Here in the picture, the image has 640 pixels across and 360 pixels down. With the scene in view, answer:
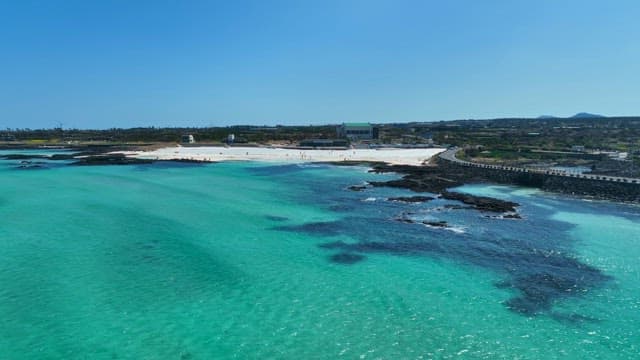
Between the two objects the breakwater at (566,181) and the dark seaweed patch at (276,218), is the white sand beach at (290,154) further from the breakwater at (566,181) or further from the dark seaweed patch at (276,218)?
the dark seaweed patch at (276,218)

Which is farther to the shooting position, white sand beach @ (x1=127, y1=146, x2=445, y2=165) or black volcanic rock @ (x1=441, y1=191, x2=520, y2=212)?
white sand beach @ (x1=127, y1=146, x2=445, y2=165)

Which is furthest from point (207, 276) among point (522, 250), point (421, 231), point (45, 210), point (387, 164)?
point (387, 164)

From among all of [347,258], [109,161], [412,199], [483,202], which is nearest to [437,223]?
[483,202]

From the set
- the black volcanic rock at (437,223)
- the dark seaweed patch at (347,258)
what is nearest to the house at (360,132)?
the black volcanic rock at (437,223)

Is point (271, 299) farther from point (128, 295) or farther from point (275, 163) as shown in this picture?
point (275, 163)

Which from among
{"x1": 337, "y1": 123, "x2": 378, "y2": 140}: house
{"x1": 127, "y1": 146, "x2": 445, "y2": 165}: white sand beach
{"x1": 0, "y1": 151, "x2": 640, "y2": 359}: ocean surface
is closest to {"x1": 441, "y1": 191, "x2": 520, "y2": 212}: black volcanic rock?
{"x1": 0, "y1": 151, "x2": 640, "y2": 359}: ocean surface

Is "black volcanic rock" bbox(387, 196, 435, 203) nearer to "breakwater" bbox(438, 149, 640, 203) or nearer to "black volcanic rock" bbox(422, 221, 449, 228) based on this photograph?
"black volcanic rock" bbox(422, 221, 449, 228)
